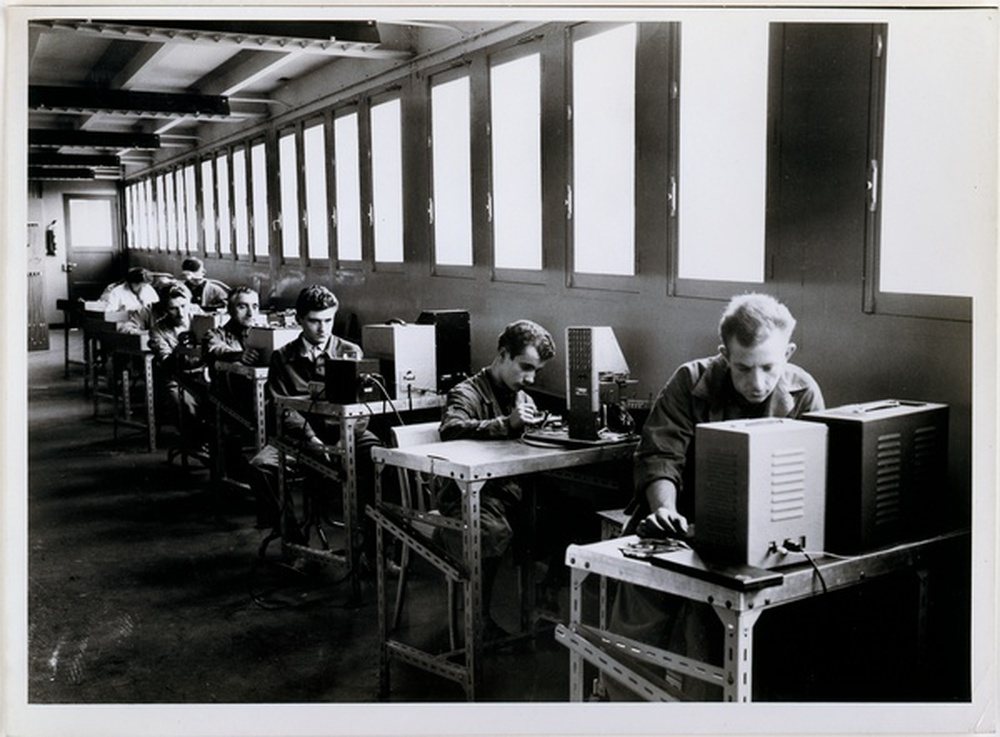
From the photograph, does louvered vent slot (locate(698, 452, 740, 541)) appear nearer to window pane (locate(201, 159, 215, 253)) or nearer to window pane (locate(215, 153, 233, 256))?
window pane (locate(215, 153, 233, 256))

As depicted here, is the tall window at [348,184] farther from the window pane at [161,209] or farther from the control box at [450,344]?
the window pane at [161,209]

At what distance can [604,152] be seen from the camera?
408 centimetres

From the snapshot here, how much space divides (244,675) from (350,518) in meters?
0.95

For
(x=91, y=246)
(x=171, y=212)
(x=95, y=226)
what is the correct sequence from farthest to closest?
(x=171, y=212)
(x=91, y=246)
(x=95, y=226)

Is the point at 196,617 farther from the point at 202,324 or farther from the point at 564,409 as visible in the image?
the point at 202,324

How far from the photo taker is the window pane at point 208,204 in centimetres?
948

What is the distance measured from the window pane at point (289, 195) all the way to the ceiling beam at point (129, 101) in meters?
0.53

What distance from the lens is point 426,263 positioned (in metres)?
5.91

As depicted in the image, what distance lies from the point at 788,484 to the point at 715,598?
272mm

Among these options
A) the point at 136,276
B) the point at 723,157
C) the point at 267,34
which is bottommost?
the point at 136,276

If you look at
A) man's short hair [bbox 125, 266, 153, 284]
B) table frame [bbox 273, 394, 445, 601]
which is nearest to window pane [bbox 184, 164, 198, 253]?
man's short hair [bbox 125, 266, 153, 284]

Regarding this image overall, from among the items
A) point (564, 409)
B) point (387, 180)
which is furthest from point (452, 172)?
point (564, 409)

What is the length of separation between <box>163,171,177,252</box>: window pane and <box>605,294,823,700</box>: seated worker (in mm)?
8156

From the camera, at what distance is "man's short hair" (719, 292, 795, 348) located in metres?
2.42
